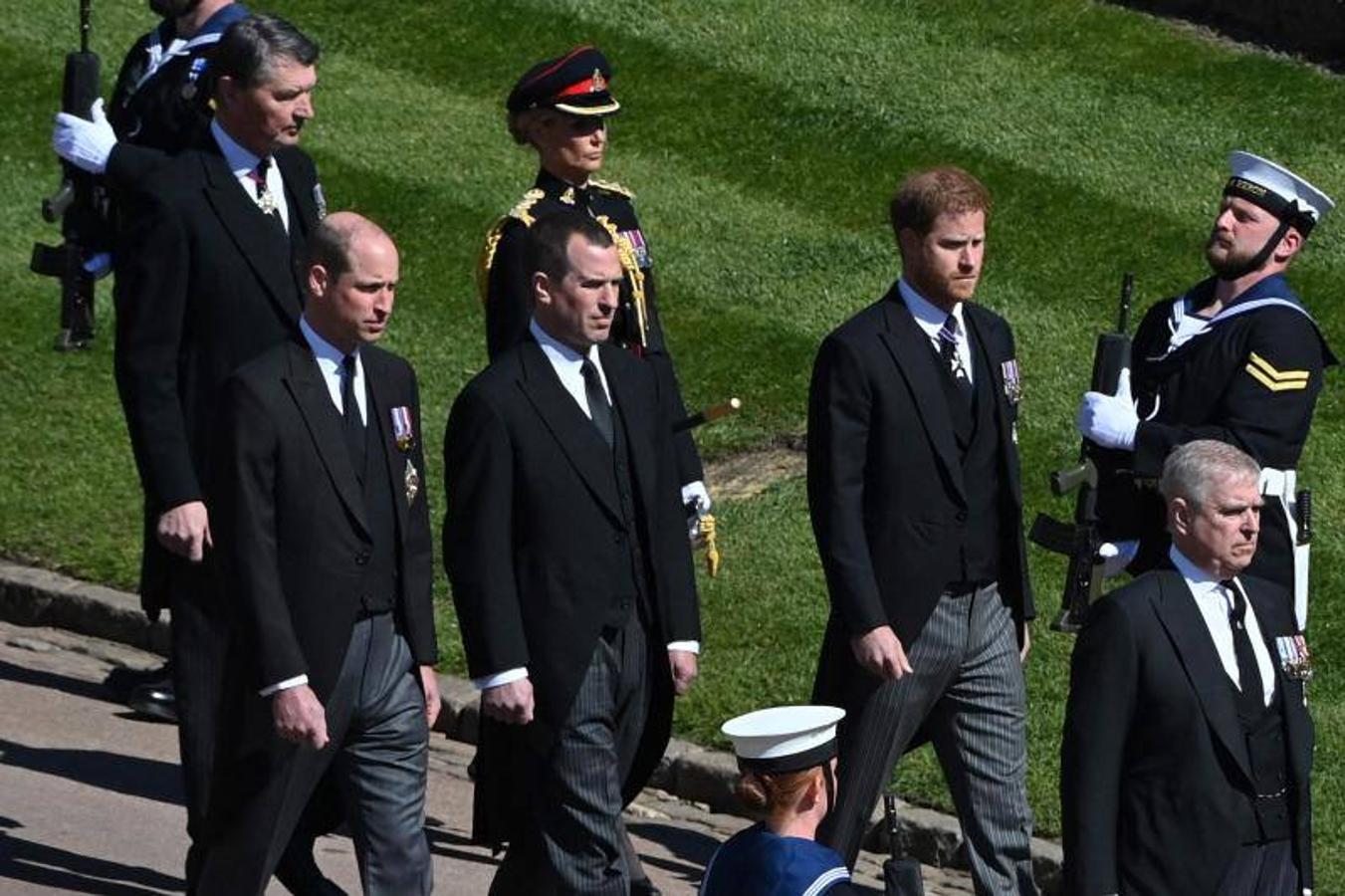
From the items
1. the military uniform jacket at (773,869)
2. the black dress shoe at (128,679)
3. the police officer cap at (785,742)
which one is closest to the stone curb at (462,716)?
the black dress shoe at (128,679)

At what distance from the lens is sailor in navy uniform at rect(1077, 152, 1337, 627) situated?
953 centimetres

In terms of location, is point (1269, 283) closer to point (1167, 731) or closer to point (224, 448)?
point (1167, 731)

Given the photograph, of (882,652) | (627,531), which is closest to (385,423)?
(627,531)

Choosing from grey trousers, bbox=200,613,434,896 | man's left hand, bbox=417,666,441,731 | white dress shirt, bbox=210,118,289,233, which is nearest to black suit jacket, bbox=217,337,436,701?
grey trousers, bbox=200,613,434,896

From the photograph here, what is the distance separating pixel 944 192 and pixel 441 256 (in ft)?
22.0

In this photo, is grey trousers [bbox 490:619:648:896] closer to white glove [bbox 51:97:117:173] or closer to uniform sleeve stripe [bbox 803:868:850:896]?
uniform sleeve stripe [bbox 803:868:850:896]

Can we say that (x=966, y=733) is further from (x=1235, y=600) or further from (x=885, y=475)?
(x=1235, y=600)

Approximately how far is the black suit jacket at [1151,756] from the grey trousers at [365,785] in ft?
5.75

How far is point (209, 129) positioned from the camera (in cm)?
980

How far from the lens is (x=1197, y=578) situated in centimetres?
795

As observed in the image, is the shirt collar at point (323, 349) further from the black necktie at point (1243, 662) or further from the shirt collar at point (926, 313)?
the black necktie at point (1243, 662)

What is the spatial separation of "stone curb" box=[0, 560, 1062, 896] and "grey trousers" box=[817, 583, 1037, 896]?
127cm

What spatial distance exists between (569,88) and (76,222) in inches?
79.5

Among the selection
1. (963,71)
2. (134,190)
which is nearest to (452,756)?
(134,190)
